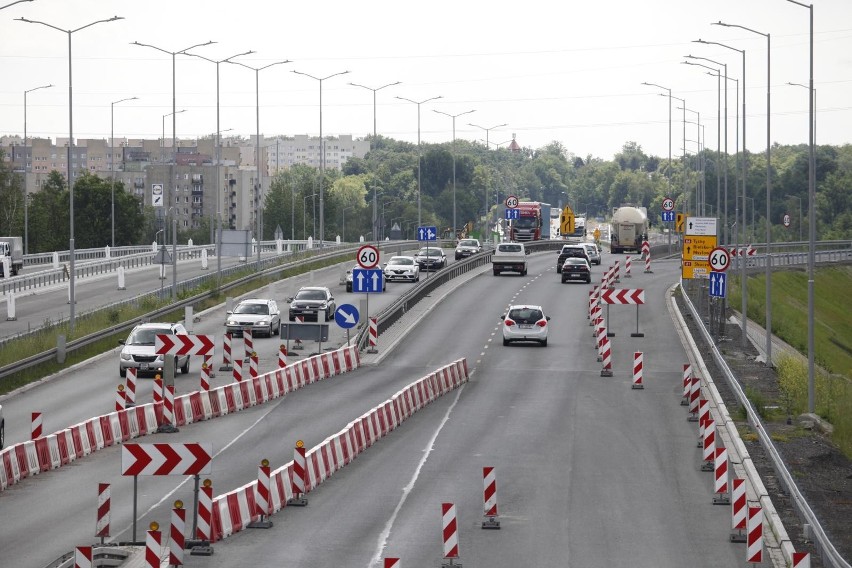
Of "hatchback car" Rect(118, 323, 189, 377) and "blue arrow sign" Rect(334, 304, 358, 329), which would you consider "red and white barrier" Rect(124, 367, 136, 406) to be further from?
"blue arrow sign" Rect(334, 304, 358, 329)

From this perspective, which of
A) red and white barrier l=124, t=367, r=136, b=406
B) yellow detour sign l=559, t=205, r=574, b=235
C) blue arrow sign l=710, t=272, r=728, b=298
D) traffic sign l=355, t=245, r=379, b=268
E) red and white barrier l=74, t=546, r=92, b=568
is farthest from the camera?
yellow detour sign l=559, t=205, r=574, b=235

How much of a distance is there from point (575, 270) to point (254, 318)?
26942mm

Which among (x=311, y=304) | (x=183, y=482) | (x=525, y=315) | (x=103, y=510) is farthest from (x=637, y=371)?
(x=103, y=510)

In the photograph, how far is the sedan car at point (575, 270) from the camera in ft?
245

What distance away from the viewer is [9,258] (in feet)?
246

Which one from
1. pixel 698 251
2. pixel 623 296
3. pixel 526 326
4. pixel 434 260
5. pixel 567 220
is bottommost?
pixel 526 326

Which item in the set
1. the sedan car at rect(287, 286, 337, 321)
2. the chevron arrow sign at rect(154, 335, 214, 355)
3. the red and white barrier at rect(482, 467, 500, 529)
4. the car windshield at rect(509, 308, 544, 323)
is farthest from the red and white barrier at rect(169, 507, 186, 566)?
the sedan car at rect(287, 286, 337, 321)

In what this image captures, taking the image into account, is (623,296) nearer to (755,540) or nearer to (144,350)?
(144,350)

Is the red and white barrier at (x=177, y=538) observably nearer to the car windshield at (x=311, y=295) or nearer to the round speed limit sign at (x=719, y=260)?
the round speed limit sign at (x=719, y=260)

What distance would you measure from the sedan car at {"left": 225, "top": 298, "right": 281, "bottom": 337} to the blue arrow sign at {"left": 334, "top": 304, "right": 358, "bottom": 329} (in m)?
9.26

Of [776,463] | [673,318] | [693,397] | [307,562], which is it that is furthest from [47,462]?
[673,318]

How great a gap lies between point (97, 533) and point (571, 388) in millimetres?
21905

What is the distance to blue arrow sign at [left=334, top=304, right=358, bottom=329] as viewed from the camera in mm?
41938

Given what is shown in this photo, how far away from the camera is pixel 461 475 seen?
85.6 ft
